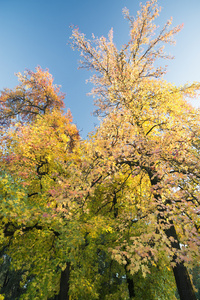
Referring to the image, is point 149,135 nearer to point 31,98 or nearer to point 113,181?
point 113,181

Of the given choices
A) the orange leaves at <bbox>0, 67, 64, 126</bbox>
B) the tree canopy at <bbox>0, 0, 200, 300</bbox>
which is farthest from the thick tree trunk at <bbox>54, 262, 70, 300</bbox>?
the orange leaves at <bbox>0, 67, 64, 126</bbox>

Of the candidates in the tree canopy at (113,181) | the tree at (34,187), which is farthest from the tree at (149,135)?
the tree at (34,187)

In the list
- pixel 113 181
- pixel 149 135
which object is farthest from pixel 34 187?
pixel 149 135

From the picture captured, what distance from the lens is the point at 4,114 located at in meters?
16.5

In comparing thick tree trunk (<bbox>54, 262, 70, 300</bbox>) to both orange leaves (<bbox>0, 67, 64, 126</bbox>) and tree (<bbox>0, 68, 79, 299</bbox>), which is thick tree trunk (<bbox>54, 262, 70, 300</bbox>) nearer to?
tree (<bbox>0, 68, 79, 299</bbox>)

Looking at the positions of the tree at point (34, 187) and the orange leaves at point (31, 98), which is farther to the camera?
the orange leaves at point (31, 98)

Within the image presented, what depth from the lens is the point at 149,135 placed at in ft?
29.9

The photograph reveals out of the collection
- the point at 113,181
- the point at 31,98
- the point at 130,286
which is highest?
the point at 31,98

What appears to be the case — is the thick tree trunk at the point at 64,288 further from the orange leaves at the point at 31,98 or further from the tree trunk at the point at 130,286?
the orange leaves at the point at 31,98

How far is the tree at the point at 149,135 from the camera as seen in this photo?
5.84 m

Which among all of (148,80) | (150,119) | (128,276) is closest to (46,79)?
(148,80)

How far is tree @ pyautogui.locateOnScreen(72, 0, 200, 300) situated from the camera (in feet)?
19.2

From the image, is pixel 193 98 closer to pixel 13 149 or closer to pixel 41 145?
pixel 41 145

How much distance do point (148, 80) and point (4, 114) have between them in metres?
14.3
